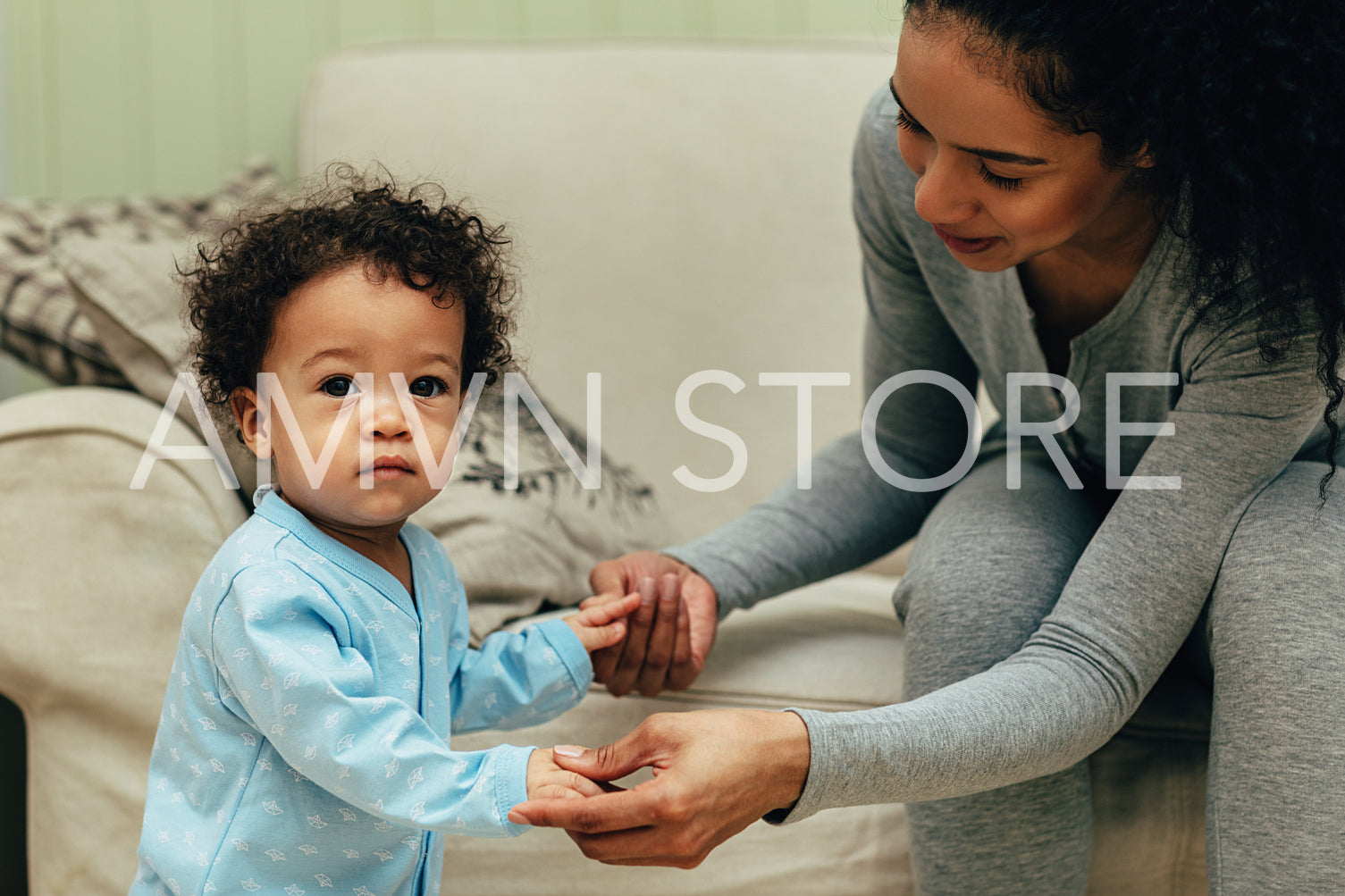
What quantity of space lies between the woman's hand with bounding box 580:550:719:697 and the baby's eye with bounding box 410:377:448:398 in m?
0.25

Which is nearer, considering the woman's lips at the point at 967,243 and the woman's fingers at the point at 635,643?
the woman's lips at the point at 967,243

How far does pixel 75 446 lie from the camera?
0.94m

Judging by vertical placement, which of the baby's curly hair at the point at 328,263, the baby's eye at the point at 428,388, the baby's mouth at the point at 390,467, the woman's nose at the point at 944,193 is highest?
the woman's nose at the point at 944,193

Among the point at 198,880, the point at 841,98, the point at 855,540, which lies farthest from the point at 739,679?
the point at 841,98

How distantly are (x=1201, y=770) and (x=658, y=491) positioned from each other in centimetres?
73

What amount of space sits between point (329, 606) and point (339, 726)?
0.08 metres

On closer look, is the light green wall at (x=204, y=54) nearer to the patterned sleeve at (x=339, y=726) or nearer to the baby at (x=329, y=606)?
the baby at (x=329, y=606)

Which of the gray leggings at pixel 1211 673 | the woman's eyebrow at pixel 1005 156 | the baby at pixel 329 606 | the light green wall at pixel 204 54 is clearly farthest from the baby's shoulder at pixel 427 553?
the light green wall at pixel 204 54

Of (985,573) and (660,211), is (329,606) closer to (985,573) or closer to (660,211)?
(985,573)

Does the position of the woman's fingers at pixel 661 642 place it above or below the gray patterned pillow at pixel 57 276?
below

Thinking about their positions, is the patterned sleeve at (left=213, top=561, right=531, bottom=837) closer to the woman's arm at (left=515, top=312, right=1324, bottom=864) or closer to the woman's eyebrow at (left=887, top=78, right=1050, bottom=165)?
the woman's arm at (left=515, top=312, right=1324, bottom=864)

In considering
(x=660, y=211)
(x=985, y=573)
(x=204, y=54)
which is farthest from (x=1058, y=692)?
(x=204, y=54)

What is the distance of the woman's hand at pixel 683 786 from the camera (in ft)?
2.15

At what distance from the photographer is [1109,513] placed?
2.75ft
